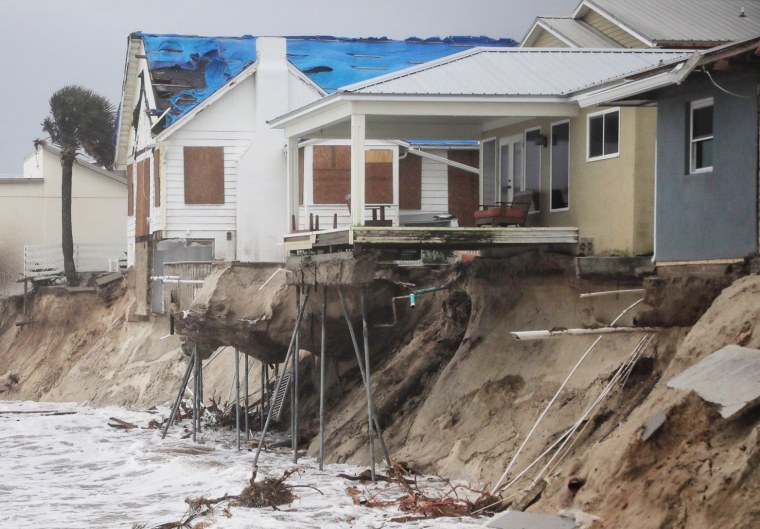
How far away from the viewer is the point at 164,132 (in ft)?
122

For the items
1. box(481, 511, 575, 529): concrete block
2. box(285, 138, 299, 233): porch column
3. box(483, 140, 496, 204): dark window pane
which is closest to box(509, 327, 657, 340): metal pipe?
box(481, 511, 575, 529): concrete block

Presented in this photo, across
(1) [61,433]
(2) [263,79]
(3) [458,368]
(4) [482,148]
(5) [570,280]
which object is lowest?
(1) [61,433]

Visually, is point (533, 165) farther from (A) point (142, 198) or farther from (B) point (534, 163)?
(A) point (142, 198)

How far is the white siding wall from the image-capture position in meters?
36.9

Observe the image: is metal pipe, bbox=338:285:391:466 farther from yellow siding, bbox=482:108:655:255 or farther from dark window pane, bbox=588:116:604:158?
dark window pane, bbox=588:116:604:158

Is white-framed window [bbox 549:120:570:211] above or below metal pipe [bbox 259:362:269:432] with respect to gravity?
above

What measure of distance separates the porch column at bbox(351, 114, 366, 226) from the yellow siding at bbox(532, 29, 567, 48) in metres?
9.28

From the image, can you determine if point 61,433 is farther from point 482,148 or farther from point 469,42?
point 469,42

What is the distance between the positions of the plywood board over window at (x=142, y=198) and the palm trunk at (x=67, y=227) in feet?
20.9

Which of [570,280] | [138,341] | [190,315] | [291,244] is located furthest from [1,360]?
[570,280]

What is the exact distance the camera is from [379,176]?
3534 cm

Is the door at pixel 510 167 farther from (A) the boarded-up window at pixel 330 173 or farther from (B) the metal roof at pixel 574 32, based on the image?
(A) the boarded-up window at pixel 330 173

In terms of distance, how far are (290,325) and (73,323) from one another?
20.7m

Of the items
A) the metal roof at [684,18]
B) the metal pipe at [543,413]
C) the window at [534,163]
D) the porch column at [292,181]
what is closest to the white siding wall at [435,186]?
the metal roof at [684,18]
